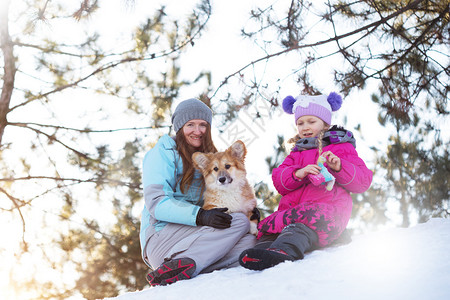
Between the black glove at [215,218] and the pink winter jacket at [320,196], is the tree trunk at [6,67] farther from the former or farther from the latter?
the pink winter jacket at [320,196]

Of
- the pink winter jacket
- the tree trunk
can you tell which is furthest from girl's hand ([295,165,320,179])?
the tree trunk

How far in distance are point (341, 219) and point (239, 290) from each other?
1274mm

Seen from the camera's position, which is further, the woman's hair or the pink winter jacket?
the woman's hair

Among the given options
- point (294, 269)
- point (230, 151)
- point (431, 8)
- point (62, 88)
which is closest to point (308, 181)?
point (230, 151)

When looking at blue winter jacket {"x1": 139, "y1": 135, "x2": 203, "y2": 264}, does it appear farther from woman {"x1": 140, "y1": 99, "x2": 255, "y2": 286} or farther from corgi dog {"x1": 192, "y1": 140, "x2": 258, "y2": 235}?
corgi dog {"x1": 192, "y1": 140, "x2": 258, "y2": 235}

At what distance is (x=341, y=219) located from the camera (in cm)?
336

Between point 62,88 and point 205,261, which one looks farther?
point 62,88

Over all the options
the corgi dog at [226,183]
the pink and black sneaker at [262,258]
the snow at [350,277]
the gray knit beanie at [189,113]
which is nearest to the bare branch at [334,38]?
the gray knit beanie at [189,113]

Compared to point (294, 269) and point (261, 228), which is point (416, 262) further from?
point (261, 228)

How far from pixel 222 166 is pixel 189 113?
59 cm

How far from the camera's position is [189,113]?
158 inches

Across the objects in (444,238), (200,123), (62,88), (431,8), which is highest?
(62,88)

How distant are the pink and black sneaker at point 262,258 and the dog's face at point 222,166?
3.73ft

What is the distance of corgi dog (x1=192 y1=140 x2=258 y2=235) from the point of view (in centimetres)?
382
